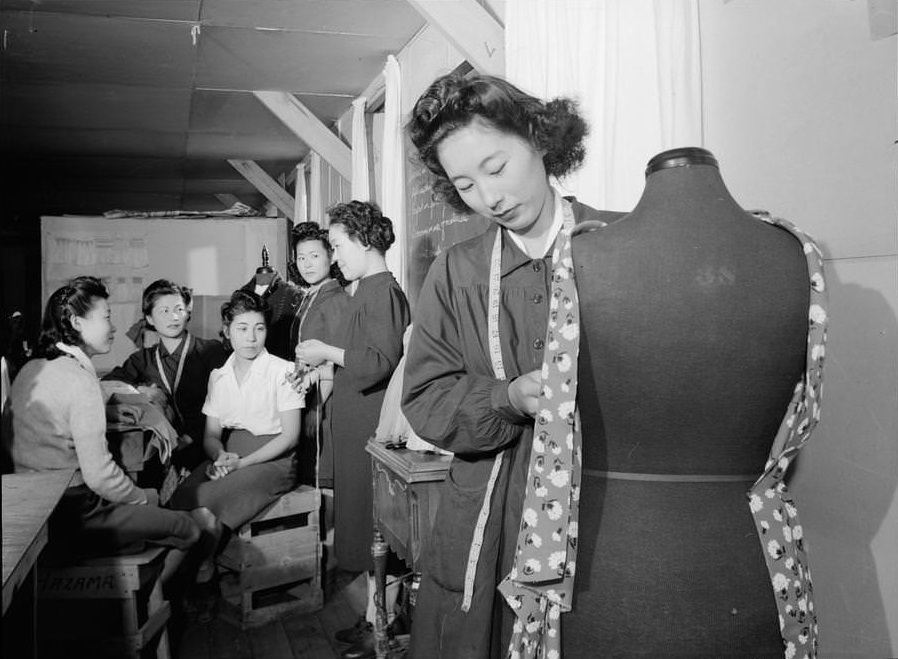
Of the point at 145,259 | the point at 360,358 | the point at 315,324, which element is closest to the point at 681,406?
the point at 360,358

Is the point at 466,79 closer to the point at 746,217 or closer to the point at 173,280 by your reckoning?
the point at 746,217

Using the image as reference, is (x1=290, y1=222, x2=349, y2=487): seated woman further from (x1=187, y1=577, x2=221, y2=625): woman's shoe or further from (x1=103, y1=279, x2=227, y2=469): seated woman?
(x1=187, y1=577, x2=221, y2=625): woman's shoe

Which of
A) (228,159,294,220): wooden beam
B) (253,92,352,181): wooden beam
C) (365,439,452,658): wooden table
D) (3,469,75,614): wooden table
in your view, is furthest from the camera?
(228,159,294,220): wooden beam

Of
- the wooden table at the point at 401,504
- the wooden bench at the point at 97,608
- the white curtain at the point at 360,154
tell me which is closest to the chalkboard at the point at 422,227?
the white curtain at the point at 360,154

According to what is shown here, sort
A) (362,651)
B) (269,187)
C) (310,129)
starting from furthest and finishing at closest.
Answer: (269,187) → (310,129) → (362,651)

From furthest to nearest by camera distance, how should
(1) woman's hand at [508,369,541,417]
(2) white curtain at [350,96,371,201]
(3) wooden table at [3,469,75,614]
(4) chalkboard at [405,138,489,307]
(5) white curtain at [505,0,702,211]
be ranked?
(2) white curtain at [350,96,371,201] < (4) chalkboard at [405,138,489,307] < (5) white curtain at [505,0,702,211] < (3) wooden table at [3,469,75,614] < (1) woman's hand at [508,369,541,417]

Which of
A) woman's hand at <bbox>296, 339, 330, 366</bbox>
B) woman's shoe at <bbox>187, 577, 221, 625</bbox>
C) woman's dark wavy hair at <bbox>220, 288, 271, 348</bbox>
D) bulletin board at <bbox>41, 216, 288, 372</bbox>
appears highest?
bulletin board at <bbox>41, 216, 288, 372</bbox>

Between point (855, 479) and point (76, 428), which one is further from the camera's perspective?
point (76, 428)

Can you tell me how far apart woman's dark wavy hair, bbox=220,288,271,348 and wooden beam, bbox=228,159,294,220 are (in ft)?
7.20

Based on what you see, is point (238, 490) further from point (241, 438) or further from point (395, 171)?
point (395, 171)

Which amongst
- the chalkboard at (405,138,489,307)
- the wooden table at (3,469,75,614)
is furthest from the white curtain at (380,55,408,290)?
the wooden table at (3,469,75,614)

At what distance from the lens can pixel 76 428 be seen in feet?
6.50

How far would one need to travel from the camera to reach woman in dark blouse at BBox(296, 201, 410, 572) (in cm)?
245

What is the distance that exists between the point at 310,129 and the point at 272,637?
10.3ft
